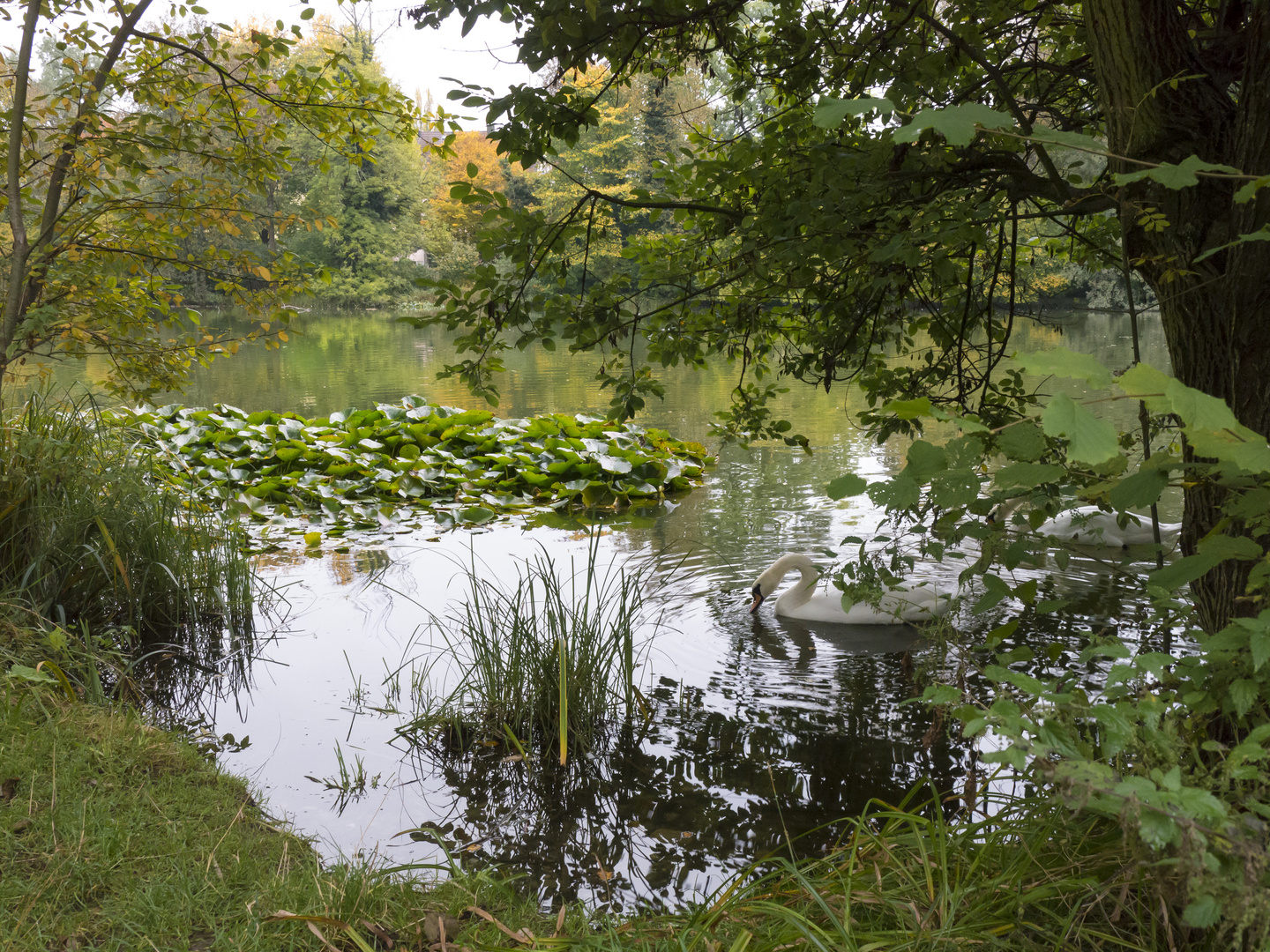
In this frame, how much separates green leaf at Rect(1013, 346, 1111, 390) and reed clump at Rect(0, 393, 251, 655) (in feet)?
12.8

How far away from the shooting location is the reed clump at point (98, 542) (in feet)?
13.2

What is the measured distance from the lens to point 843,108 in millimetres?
1197

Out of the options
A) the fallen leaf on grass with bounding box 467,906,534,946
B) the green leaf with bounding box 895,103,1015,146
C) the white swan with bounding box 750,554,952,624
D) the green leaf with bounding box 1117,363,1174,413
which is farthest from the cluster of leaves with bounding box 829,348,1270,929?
the white swan with bounding box 750,554,952,624

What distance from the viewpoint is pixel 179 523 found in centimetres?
480

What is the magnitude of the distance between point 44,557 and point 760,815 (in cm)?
338

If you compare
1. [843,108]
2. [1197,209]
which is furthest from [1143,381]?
[1197,209]

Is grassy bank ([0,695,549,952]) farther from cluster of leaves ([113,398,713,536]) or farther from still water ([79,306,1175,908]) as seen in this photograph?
cluster of leaves ([113,398,713,536])

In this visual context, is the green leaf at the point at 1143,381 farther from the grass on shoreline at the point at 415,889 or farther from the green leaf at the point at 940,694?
the grass on shoreline at the point at 415,889

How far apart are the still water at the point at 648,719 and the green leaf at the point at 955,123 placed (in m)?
1.39

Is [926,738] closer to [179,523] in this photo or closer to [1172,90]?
[1172,90]

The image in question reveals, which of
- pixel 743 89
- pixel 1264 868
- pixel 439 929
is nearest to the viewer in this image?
pixel 1264 868

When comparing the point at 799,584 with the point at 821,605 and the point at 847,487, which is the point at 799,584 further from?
the point at 847,487

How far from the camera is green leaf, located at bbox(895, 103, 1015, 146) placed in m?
1.16

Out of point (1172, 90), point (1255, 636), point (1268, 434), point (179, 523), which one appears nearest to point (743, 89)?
point (1172, 90)
